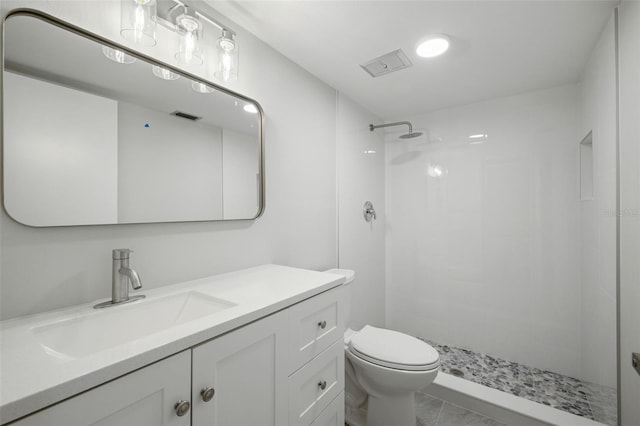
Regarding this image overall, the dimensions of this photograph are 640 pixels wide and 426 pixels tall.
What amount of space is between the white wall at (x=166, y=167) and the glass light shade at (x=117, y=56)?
0.15 metres

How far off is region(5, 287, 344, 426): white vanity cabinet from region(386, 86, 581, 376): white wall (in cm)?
166

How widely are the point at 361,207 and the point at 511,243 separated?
1.24m

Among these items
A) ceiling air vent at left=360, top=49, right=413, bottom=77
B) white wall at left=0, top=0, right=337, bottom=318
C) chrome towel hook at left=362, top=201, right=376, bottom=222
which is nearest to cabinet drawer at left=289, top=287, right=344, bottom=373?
white wall at left=0, top=0, right=337, bottom=318

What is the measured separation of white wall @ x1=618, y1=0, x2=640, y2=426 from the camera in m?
1.10

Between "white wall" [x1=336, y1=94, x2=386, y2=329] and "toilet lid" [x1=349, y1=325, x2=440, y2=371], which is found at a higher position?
"white wall" [x1=336, y1=94, x2=386, y2=329]

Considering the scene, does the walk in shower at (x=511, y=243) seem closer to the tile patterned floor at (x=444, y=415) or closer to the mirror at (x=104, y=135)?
the tile patterned floor at (x=444, y=415)

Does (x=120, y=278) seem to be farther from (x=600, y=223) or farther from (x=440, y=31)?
(x=600, y=223)

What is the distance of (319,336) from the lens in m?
1.15

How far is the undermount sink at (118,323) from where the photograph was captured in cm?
76

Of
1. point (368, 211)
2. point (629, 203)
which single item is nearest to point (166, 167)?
point (368, 211)

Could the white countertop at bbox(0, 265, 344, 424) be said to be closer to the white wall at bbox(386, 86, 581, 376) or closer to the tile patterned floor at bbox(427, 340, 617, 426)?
the tile patterned floor at bbox(427, 340, 617, 426)

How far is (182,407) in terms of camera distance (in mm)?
667

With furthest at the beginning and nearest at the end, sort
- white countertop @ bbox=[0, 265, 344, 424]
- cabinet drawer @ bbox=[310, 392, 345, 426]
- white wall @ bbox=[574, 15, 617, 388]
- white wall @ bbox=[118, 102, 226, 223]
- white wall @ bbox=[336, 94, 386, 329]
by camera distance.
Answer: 1. white wall @ bbox=[336, 94, 386, 329]
2. white wall @ bbox=[574, 15, 617, 388]
3. cabinet drawer @ bbox=[310, 392, 345, 426]
4. white wall @ bbox=[118, 102, 226, 223]
5. white countertop @ bbox=[0, 265, 344, 424]

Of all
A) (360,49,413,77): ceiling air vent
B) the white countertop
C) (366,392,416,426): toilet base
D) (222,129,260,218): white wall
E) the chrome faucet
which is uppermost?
(360,49,413,77): ceiling air vent
